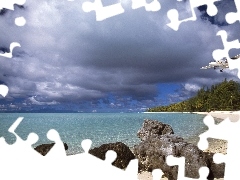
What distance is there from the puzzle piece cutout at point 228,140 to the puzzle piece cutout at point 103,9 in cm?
170

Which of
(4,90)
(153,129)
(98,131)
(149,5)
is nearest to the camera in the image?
(149,5)

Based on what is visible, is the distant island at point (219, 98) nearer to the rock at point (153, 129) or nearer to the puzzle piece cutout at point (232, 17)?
the rock at point (153, 129)

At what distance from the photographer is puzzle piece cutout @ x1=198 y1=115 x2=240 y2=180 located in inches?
174

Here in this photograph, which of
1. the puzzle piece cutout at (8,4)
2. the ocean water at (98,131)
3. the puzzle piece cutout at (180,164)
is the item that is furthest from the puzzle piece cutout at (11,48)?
the ocean water at (98,131)

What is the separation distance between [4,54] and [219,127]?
2.80 m

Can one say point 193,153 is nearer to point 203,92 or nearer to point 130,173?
point 130,173

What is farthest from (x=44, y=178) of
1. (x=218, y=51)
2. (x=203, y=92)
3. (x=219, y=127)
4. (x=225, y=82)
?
(x=203, y=92)

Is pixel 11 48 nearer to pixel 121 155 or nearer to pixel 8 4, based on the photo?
pixel 8 4

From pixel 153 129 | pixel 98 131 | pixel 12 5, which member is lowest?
pixel 12 5

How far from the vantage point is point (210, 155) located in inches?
336

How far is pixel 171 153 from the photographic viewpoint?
28.8ft

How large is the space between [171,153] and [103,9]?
5233mm

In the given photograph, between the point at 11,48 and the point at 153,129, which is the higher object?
the point at 153,129

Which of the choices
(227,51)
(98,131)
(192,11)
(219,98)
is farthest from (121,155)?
(219,98)
